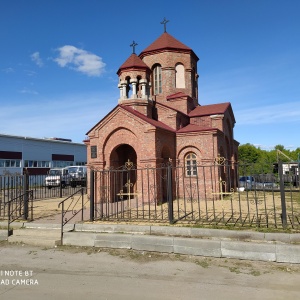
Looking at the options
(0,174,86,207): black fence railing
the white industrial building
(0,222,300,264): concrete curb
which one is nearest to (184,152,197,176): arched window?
(0,174,86,207): black fence railing

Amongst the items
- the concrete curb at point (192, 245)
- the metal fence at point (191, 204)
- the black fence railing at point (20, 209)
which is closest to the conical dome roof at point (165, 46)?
the metal fence at point (191, 204)

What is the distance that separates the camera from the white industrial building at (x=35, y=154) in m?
35.8

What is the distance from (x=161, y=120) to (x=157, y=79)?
16.8 feet

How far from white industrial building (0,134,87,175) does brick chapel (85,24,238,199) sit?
20868 mm

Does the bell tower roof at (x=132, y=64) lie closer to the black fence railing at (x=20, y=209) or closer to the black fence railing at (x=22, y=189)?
the black fence railing at (x=22, y=189)

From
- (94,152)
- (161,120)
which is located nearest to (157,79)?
(161,120)

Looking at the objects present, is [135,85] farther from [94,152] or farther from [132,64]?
[94,152]

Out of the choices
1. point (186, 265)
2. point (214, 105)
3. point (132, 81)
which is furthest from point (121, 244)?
point (214, 105)

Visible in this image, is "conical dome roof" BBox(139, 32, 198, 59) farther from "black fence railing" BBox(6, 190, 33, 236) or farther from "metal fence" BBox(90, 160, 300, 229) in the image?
"black fence railing" BBox(6, 190, 33, 236)

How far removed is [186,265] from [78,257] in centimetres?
276

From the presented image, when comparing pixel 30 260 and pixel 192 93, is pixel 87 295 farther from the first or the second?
pixel 192 93

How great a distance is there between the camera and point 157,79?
73.0 feet

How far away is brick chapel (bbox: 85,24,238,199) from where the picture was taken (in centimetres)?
1547

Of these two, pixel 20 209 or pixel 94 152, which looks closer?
pixel 20 209
